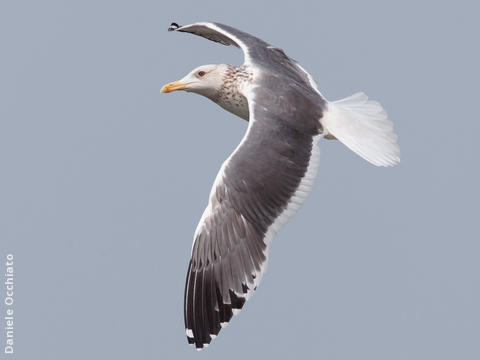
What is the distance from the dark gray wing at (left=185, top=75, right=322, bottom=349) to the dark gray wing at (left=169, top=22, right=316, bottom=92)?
1.09m

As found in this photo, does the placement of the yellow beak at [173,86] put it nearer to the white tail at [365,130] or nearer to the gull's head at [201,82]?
the gull's head at [201,82]

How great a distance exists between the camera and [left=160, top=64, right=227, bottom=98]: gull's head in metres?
8.72

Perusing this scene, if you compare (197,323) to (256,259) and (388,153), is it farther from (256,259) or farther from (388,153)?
(388,153)

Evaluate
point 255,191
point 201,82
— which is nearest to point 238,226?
point 255,191

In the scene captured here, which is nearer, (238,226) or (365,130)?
(238,226)

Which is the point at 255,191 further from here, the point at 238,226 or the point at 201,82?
the point at 201,82

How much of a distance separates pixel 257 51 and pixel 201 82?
0.55 metres

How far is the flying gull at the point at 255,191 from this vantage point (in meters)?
7.50

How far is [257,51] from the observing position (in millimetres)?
8797

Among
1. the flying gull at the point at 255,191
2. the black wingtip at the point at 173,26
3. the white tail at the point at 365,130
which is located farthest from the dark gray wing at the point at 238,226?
the black wingtip at the point at 173,26

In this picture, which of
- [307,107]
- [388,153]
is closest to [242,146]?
[307,107]

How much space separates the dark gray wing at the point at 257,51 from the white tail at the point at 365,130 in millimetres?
405

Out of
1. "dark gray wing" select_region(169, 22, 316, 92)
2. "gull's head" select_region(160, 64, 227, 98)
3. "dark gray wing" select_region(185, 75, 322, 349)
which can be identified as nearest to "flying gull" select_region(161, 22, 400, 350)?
"dark gray wing" select_region(185, 75, 322, 349)

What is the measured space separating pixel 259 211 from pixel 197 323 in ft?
3.12
